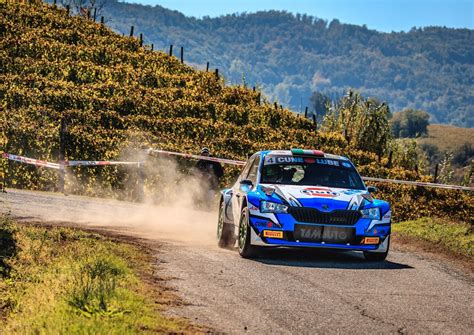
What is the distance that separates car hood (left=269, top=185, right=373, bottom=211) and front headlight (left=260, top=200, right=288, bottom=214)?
13 cm

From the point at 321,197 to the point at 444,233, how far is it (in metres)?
6.65

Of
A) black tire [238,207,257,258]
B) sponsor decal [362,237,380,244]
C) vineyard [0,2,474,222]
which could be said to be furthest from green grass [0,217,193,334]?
vineyard [0,2,474,222]

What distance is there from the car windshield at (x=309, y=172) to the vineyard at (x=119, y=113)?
1487 centimetres

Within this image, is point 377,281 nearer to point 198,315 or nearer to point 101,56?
point 198,315

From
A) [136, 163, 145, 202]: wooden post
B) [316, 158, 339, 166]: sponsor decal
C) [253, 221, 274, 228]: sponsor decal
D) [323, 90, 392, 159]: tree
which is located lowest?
[136, 163, 145, 202]: wooden post

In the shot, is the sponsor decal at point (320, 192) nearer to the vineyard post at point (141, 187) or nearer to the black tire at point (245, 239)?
the black tire at point (245, 239)

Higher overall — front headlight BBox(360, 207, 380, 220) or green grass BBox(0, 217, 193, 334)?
front headlight BBox(360, 207, 380, 220)

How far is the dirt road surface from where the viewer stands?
28.7 ft

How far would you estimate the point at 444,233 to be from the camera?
19422 millimetres

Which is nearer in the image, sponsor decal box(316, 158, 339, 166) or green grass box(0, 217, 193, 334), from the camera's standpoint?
green grass box(0, 217, 193, 334)

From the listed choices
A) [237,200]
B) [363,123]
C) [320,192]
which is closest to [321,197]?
[320,192]

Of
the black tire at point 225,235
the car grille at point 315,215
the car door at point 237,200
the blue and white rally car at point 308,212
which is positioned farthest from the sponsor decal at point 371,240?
the black tire at point 225,235

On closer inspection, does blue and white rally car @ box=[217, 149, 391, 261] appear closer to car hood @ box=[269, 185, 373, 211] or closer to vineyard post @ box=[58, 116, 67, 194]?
car hood @ box=[269, 185, 373, 211]

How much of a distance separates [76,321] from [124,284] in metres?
2.30
